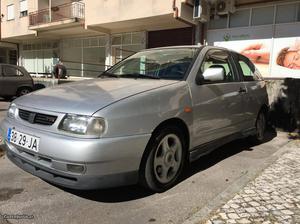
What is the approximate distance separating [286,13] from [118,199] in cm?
1071

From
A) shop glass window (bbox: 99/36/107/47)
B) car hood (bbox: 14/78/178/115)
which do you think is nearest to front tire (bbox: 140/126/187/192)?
car hood (bbox: 14/78/178/115)

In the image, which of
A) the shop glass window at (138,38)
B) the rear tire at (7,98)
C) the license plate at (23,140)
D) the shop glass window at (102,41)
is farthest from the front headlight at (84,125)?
the shop glass window at (102,41)

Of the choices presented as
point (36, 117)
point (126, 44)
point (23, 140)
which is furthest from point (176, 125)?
point (126, 44)

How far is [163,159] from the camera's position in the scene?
11.2 feet

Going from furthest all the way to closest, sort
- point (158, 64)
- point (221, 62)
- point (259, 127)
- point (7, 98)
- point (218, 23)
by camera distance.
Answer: point (218, 23)
point (7, 98)
point (259, 127)
point (221, 62)
point (158, 64)

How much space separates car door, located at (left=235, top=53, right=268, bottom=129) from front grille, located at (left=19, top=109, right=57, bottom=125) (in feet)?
10.0

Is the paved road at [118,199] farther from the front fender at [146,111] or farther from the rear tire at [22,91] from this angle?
the rear tire at [22,91]

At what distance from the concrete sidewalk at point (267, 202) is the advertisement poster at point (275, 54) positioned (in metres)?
8.26

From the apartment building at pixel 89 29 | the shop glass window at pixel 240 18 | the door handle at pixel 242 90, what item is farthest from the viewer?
the apartment building at pixel 89 29

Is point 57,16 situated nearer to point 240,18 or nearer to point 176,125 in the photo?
point 240,18

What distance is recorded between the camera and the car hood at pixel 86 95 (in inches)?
115

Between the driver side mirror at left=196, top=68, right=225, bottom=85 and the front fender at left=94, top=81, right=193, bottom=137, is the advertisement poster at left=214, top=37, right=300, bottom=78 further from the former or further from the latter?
the front fender at left=94, top=81, right=193, bottom=137

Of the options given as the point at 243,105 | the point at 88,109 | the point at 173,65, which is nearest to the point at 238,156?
the point at 243,105

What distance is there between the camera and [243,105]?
484 centimetres
